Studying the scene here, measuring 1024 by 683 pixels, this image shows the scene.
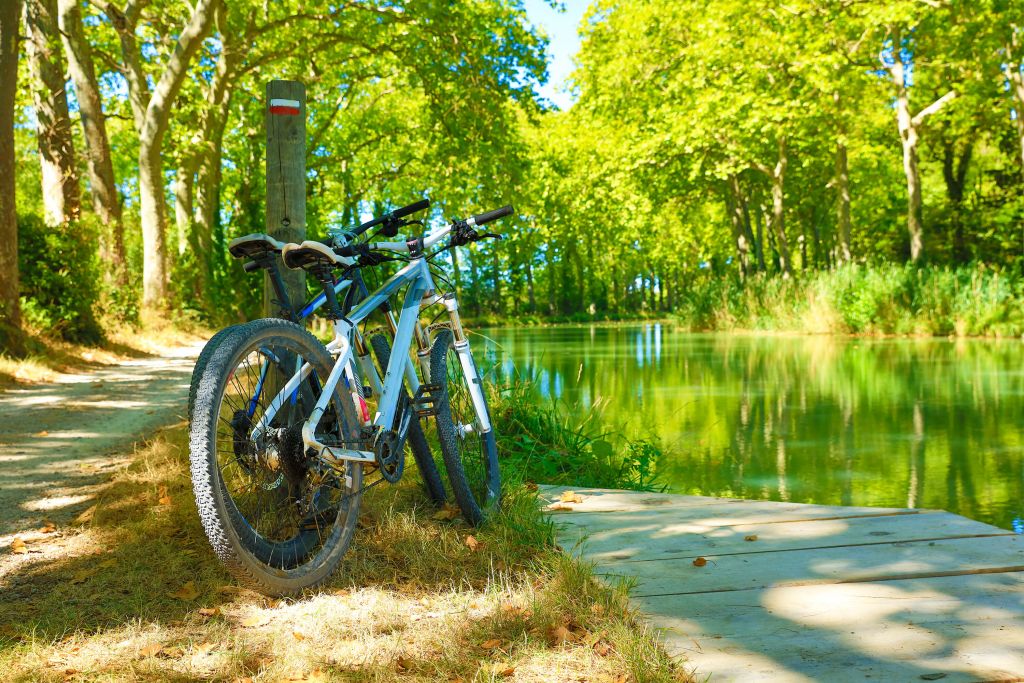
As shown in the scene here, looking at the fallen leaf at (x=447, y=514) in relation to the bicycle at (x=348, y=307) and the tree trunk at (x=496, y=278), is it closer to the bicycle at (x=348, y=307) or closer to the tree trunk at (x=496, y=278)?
the bicycle at (x=348, y=307)

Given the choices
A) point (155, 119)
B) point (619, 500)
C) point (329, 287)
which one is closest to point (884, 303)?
point (155, 119)

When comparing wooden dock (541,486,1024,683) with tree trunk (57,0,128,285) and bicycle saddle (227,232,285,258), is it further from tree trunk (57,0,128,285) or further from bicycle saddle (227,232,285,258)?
tree trunk (57,0,128,285)

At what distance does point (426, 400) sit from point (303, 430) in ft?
2.46

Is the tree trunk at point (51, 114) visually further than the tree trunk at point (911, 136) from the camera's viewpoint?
No

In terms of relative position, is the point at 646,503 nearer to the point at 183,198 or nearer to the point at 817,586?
the point at 817,586

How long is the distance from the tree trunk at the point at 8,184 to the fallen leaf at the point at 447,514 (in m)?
7.74

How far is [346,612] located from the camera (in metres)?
2.62

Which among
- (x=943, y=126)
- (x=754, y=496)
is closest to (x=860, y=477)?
(x=754, y=496)

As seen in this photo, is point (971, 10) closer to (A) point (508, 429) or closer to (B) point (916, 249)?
(B) point (916, 249)

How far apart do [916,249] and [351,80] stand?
15.5m

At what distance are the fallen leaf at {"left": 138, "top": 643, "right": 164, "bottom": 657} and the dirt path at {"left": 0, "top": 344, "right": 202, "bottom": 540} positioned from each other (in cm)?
139

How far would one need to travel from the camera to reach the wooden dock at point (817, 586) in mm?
2254

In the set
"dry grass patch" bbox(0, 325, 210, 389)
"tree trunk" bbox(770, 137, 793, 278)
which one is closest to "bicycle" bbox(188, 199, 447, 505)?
"dry grass patch" bbox(0, 325, 210, 389)

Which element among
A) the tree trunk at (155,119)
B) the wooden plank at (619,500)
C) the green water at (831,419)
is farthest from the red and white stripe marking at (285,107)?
the tree trunk at (155,119)
